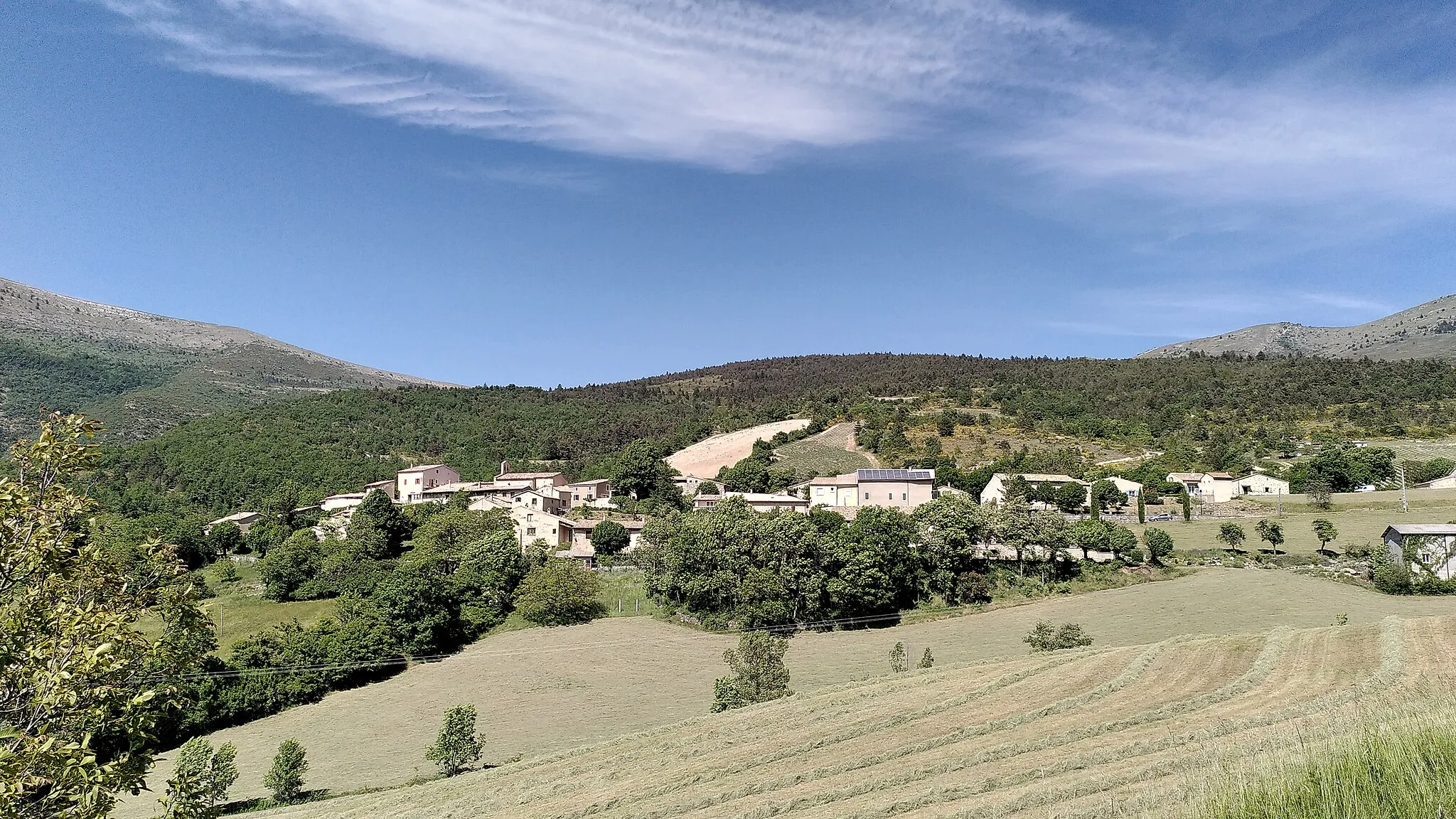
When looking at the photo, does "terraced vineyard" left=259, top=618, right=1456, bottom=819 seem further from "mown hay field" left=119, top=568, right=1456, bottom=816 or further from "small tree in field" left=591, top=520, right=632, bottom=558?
"small tree in field" left=591, top=520, right=632, bottom=558

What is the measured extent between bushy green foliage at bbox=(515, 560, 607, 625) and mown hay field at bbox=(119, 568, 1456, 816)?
158 cm

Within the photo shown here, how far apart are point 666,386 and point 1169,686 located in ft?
571

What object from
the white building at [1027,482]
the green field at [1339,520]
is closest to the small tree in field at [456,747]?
the green field at [1339,520]

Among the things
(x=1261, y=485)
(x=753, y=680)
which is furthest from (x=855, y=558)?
(x=1261, y=485)

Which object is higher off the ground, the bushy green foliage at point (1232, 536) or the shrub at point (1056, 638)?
the bushy green foliage at point (1232, 536)

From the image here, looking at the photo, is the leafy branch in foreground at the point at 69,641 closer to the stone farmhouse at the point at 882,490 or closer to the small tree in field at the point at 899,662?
the small tree in field at the point at 899,662

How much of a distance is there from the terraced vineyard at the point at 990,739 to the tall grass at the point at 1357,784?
2316 millimetres

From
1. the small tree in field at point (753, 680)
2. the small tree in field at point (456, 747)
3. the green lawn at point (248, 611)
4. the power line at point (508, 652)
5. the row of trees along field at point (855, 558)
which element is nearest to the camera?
the small tree in field at point (456, 747)

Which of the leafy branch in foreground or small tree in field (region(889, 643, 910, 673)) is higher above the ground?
the leafy branch in foreground

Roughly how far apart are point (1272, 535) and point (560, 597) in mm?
46701

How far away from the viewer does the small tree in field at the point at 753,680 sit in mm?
28531

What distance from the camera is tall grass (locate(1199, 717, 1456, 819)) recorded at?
6.11m

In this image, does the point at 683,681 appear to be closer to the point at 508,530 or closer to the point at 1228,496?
the point at 508,530

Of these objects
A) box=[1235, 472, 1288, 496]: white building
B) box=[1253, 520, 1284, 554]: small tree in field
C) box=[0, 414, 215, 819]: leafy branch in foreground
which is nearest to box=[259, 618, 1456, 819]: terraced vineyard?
box=[0, 414, 215, 819]: leafy branch in foreground
